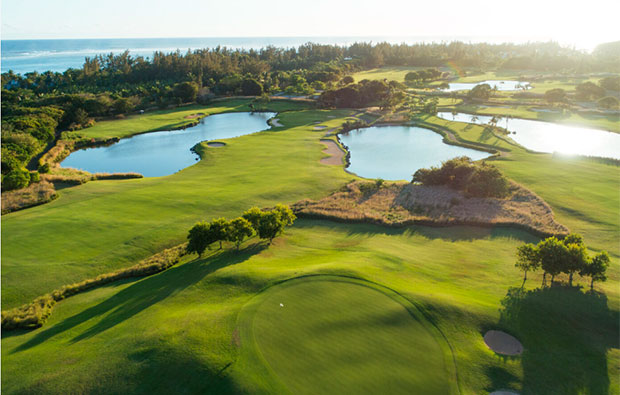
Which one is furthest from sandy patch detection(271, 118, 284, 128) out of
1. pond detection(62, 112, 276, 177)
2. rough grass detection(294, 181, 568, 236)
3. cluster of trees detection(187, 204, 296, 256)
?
cluster of trees detection(187, 204, 296, 256)

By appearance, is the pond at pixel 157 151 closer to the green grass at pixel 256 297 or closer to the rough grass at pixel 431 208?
the green grass at pixel 256 297

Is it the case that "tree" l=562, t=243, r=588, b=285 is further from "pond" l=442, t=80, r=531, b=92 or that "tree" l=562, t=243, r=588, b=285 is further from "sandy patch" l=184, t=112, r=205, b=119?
"pond" l=442, t=80, r=531, b=92

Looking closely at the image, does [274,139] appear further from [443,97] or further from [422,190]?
[443,97]

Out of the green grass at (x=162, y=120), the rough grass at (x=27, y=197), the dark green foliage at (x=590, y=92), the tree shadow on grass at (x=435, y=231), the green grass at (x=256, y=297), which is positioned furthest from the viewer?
the dark green foliage at (x=590, y=92)

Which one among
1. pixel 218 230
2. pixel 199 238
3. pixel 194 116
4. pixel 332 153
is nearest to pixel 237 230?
pixel 218 230

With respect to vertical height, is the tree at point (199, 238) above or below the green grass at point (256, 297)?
above

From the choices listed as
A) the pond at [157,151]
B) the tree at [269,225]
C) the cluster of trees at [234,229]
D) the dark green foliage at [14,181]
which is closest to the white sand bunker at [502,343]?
the tree at [269,225]

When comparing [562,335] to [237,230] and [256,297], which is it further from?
[237,230]
